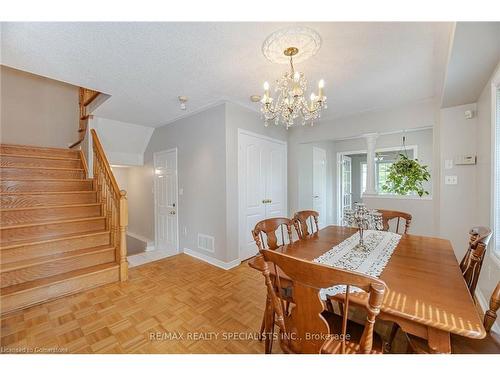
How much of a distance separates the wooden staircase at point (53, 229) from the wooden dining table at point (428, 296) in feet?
7.95

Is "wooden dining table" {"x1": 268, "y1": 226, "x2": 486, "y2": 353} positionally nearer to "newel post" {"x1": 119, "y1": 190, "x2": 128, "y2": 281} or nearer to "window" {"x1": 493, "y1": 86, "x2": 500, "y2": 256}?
"window" {"x1": 493, "y1": 86, "x2": 500, "y2": 256}

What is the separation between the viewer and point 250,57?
76.3 inches

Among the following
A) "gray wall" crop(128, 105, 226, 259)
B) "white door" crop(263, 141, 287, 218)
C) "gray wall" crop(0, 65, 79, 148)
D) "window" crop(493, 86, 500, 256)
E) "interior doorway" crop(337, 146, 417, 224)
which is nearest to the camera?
"window" crop(493, 86, 500, 256)

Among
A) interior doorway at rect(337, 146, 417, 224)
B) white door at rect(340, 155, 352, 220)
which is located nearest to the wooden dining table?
interior doorway at rect(337, 146, 417, 224)

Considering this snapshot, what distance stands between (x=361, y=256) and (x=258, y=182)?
228cm

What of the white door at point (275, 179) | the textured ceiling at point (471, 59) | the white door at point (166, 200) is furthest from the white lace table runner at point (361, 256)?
the white door at point (166, 200)

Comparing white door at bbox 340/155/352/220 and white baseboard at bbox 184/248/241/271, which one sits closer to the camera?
white baseboard at bbox 184/248/241/271

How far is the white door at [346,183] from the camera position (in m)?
5.67

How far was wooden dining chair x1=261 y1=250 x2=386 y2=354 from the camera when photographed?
74 cm

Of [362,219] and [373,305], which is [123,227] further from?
[373,305]

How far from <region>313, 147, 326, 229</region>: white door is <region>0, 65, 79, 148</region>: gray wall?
5488mm

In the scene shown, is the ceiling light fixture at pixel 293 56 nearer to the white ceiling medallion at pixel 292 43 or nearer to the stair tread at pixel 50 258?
the white ceiling medallion at pixel 292 43
